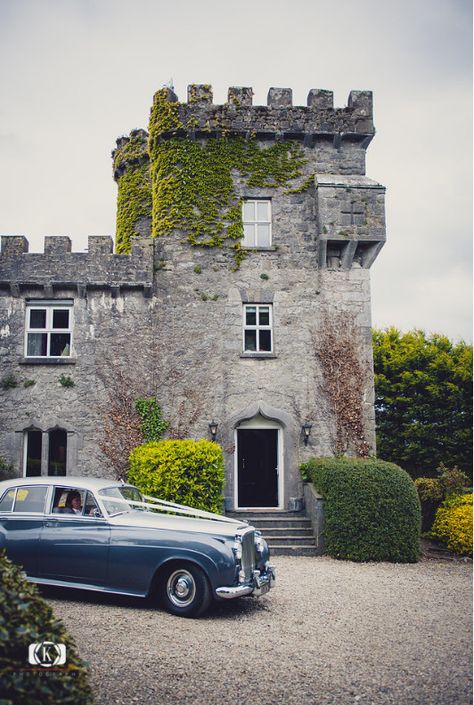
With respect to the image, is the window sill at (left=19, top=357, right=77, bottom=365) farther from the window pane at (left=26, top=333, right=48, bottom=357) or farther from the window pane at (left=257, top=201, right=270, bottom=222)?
the window pane at (left=257, top=201, right=270, bottom=222)

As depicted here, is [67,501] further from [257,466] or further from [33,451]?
[257,466]

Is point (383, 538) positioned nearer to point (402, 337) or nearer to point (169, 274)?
point (169, 274)

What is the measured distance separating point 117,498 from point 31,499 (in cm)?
120

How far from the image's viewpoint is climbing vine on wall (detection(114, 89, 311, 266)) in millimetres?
15422

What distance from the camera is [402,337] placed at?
2498 centimetres

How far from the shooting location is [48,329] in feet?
49.0

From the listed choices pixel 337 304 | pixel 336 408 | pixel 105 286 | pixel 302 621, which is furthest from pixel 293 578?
pixel 105 286

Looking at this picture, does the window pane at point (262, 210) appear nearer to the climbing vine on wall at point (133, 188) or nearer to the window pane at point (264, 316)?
the window pane at point (264, 316)

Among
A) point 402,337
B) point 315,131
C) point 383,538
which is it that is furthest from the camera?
point 402,337

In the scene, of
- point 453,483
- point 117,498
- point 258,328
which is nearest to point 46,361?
point 258,328

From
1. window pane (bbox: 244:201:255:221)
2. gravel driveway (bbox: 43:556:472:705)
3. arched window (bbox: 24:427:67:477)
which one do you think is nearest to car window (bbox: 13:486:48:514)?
gravel driveway (bbox: 43:556:472:705)

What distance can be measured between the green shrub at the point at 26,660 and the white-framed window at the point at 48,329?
36.8ft

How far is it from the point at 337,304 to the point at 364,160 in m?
4.02

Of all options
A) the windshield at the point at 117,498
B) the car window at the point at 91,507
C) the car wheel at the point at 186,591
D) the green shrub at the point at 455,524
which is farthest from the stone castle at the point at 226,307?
the car wheel at the point at 186,591
